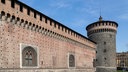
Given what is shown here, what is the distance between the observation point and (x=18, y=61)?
1400cm

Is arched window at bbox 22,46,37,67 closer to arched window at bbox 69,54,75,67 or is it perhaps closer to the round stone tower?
arched window at bbox 69,54,75,67

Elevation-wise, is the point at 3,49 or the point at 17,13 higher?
the point at 17,13

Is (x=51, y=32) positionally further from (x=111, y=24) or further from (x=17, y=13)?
(x=111, y=24)

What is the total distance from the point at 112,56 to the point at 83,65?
943 centimetres

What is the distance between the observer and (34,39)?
16031 mm

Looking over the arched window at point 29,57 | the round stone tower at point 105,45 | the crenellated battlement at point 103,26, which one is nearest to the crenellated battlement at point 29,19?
the arched window at point 29,57

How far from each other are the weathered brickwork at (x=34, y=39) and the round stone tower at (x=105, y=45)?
10892 mm

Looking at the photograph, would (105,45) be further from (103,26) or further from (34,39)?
(34,39)

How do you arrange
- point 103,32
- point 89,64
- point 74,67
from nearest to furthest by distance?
point 74,67 → point 89,64 → point 103,32

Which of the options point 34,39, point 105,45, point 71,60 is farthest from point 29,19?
point 105,45

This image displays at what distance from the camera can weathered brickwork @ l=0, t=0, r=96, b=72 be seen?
43.0ft

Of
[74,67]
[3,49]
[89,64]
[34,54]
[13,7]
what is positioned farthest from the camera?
[89,64]

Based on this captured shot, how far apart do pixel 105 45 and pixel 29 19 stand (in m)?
22.1

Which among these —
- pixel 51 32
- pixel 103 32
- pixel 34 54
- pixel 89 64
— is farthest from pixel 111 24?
pixel 34 54
